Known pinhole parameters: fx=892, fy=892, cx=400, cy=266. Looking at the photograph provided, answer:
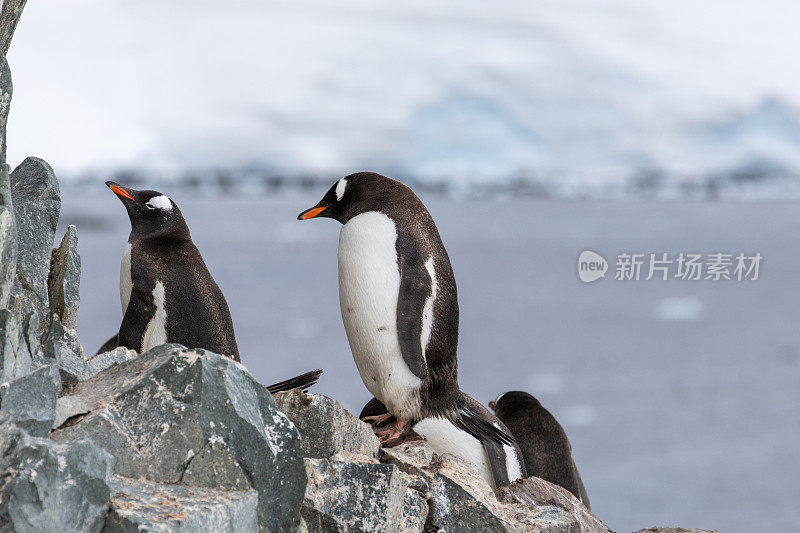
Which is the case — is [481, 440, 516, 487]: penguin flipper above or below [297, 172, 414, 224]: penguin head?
below

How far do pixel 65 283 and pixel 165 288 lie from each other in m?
0.32

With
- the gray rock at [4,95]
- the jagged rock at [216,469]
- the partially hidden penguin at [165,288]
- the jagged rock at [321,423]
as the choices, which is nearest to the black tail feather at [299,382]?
the partially hidden penguin at [165,288]

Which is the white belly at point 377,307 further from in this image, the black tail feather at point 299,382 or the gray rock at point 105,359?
the gray rock at point 105,359

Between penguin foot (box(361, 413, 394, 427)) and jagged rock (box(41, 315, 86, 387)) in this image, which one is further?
penguin foot (box(361, 413, 394, 427))

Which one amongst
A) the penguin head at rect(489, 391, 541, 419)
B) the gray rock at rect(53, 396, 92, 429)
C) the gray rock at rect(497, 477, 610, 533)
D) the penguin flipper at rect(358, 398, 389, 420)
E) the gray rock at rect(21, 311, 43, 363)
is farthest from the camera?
the penguin head at rect(489, 391, 541, 419)

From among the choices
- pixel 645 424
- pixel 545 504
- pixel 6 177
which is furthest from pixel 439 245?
pixel 645 424

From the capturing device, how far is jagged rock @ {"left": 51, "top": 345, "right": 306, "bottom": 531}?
1.74 m

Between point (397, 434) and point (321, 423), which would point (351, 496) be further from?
point (397, 434)

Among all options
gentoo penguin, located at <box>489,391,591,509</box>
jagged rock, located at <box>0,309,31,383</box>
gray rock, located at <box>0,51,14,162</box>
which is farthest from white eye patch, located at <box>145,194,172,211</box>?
gentoo penguin, located at <box>489,391,591,509</box>

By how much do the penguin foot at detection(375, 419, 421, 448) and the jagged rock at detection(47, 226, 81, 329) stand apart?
110 cm

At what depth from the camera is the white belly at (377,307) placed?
9.94ft

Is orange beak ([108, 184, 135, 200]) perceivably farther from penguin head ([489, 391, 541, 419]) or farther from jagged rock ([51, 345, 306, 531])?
penguin head ([489, 391, 541, 419])

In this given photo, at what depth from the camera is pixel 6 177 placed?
1998 millimetres

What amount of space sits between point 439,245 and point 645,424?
10.7 meters
